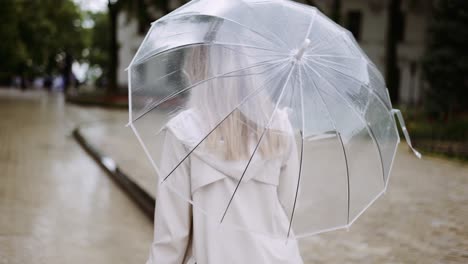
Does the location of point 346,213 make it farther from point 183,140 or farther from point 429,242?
point 429,242

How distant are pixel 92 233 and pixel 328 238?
2523mm

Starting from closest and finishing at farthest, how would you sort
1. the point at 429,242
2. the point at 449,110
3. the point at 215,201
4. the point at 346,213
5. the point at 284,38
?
the point at 215,201, the point at 284,38, the point at 346,213, the point at 429,242, the point at 449,110

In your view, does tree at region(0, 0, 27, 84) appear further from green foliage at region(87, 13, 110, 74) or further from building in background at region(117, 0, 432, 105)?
green foliage at region(87, 13, 110, 74)

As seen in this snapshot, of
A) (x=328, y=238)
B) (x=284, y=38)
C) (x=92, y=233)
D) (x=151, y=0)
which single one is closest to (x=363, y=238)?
(x=328, y=238)

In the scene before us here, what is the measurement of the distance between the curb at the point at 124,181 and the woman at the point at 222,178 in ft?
15.6

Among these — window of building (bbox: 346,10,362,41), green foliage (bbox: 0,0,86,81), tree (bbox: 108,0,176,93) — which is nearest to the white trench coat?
green foliage (bbox: 0,0,86,81)

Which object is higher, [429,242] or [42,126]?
[429,242]

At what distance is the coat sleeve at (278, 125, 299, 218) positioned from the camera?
2457 millimetres

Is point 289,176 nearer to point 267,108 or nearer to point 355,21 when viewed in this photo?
point 267,108

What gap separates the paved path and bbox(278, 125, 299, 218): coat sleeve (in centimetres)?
334

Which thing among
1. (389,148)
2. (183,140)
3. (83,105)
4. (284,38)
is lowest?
(83,105)

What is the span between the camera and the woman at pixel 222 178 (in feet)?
7.47

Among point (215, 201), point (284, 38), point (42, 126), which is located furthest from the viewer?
point (42, 126)

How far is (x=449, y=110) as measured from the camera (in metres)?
19.6
